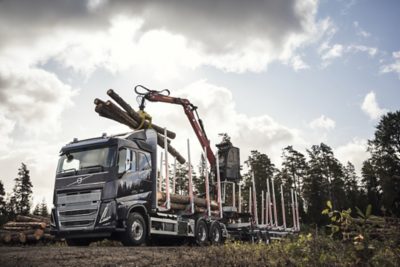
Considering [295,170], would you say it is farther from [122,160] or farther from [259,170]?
[122,160]

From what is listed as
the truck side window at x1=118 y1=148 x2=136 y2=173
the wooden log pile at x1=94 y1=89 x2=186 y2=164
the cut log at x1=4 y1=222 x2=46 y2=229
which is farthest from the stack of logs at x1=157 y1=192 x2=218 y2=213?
the cut log at x1=4 y1=222 x2=46 y2=229

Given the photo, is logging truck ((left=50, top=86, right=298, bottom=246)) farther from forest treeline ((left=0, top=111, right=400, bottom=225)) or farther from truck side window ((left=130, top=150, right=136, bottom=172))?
forest treeline ((left=0, top=111, right=400, bottom=225))

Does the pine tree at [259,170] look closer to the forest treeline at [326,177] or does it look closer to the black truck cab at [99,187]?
the forest treeline at [326,177]

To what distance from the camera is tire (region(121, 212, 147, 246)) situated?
1021cm

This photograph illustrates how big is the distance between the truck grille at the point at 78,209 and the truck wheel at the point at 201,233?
13.3ft

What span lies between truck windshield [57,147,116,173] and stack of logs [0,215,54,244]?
519 cm

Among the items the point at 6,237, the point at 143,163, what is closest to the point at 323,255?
the point at 143,163

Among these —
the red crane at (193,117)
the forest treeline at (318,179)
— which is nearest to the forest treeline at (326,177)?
the forest treeline at (318,179)

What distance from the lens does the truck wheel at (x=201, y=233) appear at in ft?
42.5

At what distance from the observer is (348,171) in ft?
221

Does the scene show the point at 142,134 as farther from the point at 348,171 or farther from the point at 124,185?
the point at 348,171

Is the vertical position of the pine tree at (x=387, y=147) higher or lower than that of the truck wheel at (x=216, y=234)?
higher

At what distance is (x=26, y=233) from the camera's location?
15.0 m

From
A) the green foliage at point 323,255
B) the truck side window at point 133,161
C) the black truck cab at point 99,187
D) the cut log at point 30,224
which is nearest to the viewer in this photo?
the green foliage at point 323,255
